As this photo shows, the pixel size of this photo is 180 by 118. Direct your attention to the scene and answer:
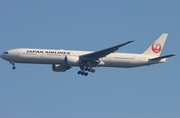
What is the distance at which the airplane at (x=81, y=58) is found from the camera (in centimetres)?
7531

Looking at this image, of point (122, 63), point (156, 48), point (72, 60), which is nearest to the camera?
point (72, 60)

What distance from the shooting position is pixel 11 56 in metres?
Answer: 75.9

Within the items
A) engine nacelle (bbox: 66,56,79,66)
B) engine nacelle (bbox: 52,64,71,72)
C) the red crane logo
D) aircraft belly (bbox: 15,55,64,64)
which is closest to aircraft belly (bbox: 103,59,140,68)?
engine nacelle (bbox: 66,56,79,66)

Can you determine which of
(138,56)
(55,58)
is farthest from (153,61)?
(55,58)

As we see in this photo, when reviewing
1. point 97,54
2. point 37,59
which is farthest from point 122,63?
point 37,59

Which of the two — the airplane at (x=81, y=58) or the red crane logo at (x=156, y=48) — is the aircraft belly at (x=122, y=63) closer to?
the airplane at (x=81, y=58)

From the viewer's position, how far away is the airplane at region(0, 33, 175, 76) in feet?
247

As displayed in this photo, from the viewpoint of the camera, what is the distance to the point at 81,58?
76.5m

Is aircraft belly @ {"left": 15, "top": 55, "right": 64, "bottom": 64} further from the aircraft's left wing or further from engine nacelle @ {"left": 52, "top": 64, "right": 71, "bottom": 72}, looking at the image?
engine nacelle @ {"left": 52, "top": 64, "right": 71, "bottom": 72}

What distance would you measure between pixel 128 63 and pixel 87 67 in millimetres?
6112

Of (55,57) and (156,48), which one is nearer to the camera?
(55,57)

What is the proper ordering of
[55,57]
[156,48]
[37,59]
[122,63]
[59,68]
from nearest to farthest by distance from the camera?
[37,59] < [55,57] < [122,63] < [59,68] < [156,48]

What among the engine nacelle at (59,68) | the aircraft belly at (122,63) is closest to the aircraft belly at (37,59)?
the engine nacelle at (59,68)

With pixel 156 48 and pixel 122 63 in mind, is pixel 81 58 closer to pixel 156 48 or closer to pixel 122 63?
pixel 122 63
